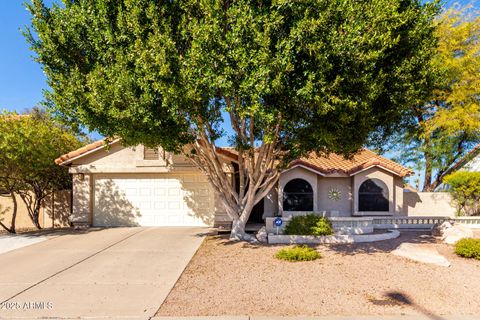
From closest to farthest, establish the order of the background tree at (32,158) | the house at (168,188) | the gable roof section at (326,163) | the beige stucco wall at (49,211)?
the background tree at (32,158) < the gable roof section at (326,163) < the house at (168,188) < the beige stucco wall at (49,211)

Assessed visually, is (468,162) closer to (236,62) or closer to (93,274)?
(236,62)

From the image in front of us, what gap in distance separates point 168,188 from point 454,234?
11.4 m

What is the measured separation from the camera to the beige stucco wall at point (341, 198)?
1508 centimetres

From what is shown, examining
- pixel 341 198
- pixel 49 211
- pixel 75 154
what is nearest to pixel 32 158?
pixel 75 154

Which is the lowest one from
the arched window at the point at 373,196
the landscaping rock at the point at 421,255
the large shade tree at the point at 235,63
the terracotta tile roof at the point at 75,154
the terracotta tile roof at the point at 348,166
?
the landscaping rock at the point at 421,255

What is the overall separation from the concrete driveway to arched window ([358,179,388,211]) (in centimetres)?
818

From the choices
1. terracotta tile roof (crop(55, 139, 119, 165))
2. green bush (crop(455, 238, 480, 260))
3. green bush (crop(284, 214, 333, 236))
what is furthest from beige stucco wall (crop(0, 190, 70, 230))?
green bush (crop(455, 238, 480, 260))

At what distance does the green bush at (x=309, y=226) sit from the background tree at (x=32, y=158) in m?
8.48

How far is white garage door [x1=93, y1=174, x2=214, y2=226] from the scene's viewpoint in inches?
557

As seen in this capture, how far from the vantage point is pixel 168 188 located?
14312mm

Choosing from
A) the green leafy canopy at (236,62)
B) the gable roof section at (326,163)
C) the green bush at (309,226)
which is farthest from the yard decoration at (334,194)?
the green leafy canopy at (236,62)

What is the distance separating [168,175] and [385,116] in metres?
9.41

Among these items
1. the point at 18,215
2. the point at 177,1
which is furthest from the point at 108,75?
the point at 18,215

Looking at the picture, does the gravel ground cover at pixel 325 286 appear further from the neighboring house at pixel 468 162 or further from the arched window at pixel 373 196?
the neighboring house at pixel 468 162
